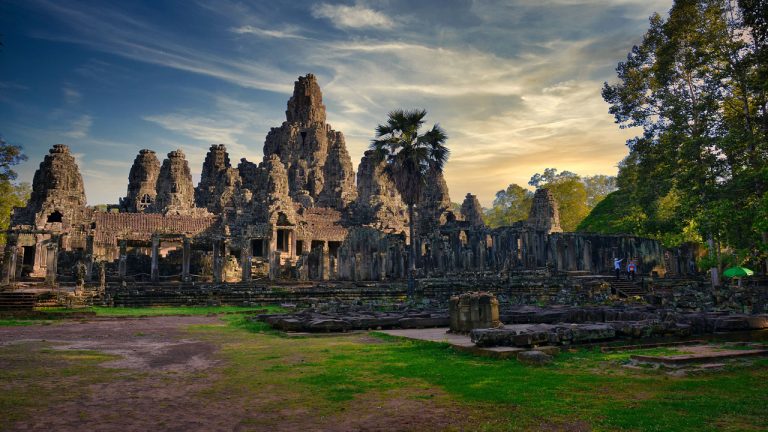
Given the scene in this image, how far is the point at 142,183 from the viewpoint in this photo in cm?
6438

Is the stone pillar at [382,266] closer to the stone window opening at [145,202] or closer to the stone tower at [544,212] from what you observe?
the stone tower at [544,212]

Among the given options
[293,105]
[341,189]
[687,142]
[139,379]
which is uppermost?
[293,105]

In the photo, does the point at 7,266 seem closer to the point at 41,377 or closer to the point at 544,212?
the point at 41,377

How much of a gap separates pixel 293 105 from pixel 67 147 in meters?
35.0

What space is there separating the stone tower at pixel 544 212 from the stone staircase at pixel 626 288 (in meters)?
25.3

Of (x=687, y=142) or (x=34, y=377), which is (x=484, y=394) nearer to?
(x=34, y=377)

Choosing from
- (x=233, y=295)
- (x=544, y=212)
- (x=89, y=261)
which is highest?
(x=544, y=212)

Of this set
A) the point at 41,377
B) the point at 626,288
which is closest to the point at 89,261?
the point at 41,377

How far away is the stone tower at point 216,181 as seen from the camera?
65250 mm

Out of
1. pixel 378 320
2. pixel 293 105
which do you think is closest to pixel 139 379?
pixel 378 320

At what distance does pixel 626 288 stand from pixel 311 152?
179 ft

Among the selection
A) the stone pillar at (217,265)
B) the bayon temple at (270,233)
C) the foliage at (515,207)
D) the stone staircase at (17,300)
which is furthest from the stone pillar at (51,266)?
the foliage at (515,207)

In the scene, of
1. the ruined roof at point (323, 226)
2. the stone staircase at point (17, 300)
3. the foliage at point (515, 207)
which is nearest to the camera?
the stone staircase at point (17, 300)

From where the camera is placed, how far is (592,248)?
130 feet
